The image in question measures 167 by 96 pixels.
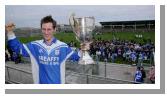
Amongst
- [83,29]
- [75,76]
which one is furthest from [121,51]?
[83,29]

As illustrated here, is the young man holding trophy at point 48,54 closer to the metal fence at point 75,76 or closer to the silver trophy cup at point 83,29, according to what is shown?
the silver trophy cup at point 83,29

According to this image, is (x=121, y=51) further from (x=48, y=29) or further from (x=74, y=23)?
(x=48, y=29)

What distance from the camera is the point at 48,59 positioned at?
6.59ft

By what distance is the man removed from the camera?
78.3 inches

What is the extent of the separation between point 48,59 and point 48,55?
0.03 metres

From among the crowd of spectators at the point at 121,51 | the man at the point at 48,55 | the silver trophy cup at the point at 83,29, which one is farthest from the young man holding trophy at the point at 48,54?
the crowd of spectators at the point at 121,51

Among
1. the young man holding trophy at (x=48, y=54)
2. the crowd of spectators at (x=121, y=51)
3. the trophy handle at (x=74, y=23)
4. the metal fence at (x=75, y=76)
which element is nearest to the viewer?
the young man holding trophy at (x=48, y=54)

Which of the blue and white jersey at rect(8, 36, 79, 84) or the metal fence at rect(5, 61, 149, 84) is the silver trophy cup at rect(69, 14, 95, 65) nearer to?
the blue and white jersey at rect(8, 36, 79, 84)

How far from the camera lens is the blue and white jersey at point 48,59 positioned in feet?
6.53

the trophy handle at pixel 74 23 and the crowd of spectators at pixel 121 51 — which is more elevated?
the trophy handle at pixel 74 23
